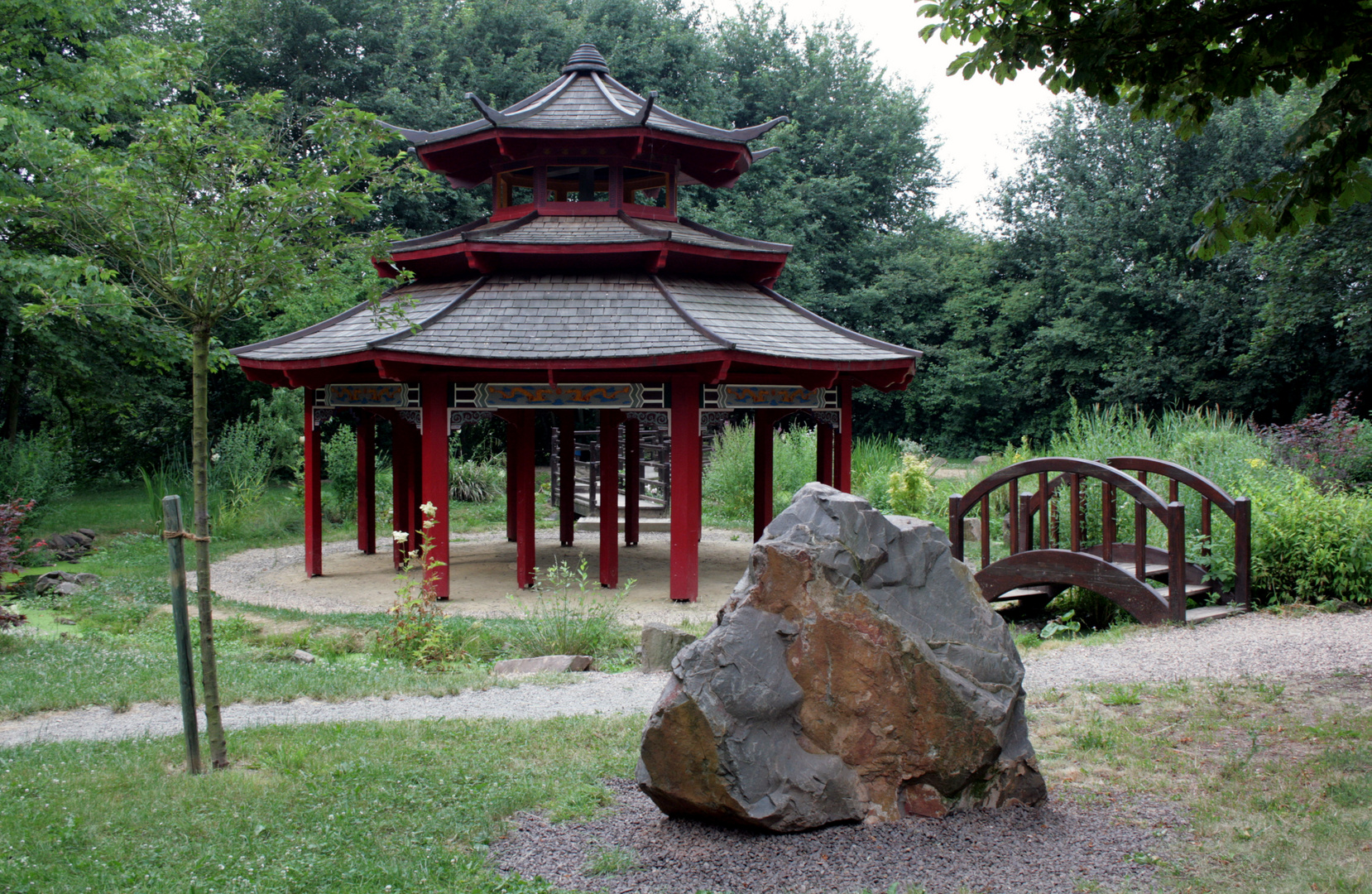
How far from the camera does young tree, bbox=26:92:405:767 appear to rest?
4.61 metres

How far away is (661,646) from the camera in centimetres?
742

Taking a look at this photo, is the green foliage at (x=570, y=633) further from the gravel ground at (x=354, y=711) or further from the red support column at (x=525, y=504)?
→ the red support column at (x=525, y=504)

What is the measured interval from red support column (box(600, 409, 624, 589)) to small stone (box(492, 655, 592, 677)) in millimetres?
3214

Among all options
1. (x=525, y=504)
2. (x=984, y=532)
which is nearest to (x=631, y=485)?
(x=525, y=504)

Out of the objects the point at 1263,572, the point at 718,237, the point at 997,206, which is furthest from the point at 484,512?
the point at 997,206

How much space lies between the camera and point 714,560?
13789mm

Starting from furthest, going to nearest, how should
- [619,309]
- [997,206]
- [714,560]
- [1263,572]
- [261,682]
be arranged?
[997,206]
[714,560]
[619,309]
[1263,572]
[261,682]

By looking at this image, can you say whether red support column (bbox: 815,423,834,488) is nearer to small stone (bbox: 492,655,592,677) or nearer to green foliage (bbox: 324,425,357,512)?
small stone (bbox: 492,655,592,677)

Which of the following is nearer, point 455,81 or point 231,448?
point 231,448

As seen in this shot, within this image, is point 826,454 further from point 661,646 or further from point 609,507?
point 661,646

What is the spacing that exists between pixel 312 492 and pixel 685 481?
477cm

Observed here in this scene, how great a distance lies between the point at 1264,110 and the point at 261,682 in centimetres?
2732

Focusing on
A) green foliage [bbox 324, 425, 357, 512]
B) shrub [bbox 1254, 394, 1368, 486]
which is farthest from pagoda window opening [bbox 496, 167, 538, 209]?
shrub [bbox 1254, 394, 1368, 486]

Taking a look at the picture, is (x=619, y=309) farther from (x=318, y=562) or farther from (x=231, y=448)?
(x=231, y=448)
